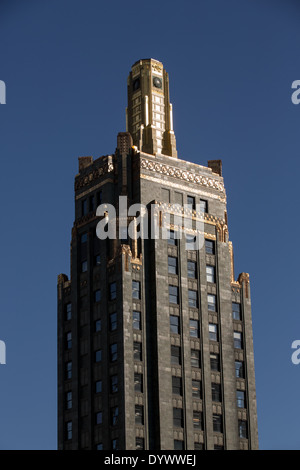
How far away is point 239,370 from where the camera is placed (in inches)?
Answer: 6009

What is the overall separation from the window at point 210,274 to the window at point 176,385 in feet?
46.8

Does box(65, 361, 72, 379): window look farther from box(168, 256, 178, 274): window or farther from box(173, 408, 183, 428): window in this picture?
box(168, 256, 178, 274): window

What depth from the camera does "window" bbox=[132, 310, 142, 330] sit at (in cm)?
14575

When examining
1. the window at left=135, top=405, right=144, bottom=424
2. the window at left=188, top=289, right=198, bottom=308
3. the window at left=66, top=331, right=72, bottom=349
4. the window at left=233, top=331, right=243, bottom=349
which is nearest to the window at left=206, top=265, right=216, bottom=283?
the window at left=188, top=289, right=198, bottom=308

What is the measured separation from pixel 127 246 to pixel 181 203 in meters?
10.9

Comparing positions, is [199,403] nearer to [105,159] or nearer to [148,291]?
[148,291]

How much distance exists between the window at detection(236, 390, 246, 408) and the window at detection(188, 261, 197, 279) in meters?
14.5

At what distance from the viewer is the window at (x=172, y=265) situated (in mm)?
150625

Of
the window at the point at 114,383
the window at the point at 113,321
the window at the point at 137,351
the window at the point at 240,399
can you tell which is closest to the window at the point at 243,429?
the window at the point at 240,399
